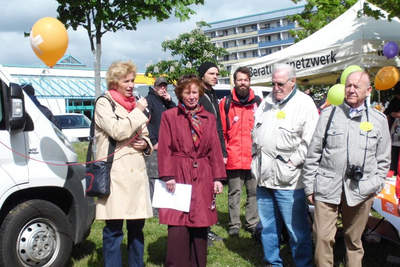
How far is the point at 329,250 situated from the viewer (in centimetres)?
365

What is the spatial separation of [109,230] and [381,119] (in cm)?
245

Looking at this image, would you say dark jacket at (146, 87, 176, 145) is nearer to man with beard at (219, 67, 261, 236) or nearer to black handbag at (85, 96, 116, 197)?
Answer: man with beard at (219, 67, 261, 236)

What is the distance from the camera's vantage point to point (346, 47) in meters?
6.79

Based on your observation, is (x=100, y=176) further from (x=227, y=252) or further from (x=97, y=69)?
(x=97, y=69)

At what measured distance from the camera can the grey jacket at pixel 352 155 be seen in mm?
3420

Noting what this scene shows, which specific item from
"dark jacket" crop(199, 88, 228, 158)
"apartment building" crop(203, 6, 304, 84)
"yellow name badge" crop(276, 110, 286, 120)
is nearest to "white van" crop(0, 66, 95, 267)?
"dark jacket" crop(199, 88, 228, 158)

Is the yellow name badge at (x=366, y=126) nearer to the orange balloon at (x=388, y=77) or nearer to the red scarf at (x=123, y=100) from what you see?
the red scarf at (x=123, y=100)

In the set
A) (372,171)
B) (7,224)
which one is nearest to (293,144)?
(372,171)

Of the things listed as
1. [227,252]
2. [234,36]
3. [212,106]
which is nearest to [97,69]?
[212,106]

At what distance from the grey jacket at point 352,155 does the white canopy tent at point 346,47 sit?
3.49 metres

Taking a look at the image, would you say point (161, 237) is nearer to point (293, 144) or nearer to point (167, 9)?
point (293, 144)

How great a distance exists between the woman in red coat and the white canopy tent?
4.01 metres

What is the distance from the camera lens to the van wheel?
3.63 meters

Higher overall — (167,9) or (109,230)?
(167,9)
